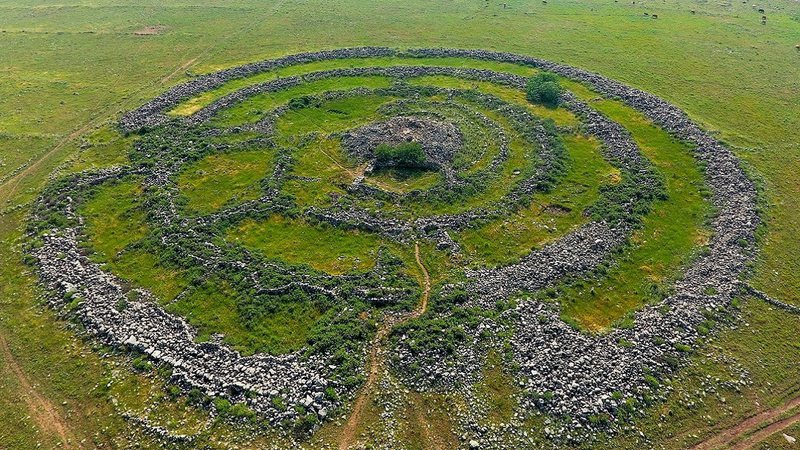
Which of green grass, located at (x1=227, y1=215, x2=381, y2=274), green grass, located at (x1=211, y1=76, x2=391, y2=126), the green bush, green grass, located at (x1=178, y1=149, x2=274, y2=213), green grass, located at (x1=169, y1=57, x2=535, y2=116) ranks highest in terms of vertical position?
green grass, located at (x1=169, y1=57, x2=535, y2=116)

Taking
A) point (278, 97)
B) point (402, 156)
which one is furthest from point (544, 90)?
point (278, 97)

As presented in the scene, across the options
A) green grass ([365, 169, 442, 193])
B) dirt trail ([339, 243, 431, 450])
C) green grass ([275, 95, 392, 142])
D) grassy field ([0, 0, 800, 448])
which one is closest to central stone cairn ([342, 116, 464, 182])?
green grass ([365, 169, 442, 193])

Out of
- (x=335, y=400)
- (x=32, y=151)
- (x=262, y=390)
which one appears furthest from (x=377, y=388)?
(x=32, y=151)

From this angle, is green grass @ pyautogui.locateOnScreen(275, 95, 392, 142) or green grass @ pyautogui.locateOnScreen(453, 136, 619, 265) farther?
green grass @ pyautogui.locateOnScreen(275, 95, 392, 142)

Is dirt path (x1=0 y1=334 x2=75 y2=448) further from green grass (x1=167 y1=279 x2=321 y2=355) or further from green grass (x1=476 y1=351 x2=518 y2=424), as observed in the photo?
green grass (x1=476 y1=351 x2=518 y2=424)

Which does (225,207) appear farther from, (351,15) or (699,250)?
(351,15)

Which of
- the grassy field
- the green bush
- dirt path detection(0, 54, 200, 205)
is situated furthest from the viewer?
the green bush

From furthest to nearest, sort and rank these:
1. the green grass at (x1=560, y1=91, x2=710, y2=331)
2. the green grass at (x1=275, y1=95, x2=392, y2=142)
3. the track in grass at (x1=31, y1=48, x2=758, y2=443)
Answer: the green grass at (x1=275, y1=95, x2=392, y2=142)
the green grass at (x1=560, y1=91, x2=710, y2=331)
the track in grass at (x1=31, y1=48, x2=758, y2=443)

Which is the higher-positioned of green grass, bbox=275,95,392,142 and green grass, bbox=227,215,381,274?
green grass, bbox=275,95,392,142

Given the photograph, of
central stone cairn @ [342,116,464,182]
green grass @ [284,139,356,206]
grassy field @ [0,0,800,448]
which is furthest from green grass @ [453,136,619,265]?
green grass @ [284,139,356,206]
